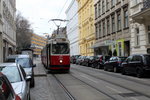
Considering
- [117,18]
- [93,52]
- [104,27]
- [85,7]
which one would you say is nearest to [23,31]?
[85,7]

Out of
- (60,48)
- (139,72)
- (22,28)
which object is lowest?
(139,72)

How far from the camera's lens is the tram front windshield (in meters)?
21.4

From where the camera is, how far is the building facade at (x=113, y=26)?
30188mm

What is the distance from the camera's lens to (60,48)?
2156 centimetres

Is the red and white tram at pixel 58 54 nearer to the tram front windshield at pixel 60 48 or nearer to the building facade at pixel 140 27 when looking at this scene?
the tram front windshield at pixel 60 48

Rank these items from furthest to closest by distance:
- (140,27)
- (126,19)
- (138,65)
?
1. (126,19)
2. (140,27)
3. (138,65)

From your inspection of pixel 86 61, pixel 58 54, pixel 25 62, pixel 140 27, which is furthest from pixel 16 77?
pixel 86 61

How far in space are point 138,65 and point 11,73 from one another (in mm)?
11505

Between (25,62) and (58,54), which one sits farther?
(58,54)

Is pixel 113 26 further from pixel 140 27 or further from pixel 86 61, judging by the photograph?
pixel 140 27

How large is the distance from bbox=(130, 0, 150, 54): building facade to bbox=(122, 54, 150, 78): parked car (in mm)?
5264

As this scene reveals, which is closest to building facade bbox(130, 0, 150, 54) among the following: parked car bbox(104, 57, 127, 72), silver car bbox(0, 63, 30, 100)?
parked car bbox(104, 57, 127, 72)

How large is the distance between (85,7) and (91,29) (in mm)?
7569

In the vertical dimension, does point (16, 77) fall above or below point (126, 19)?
below
